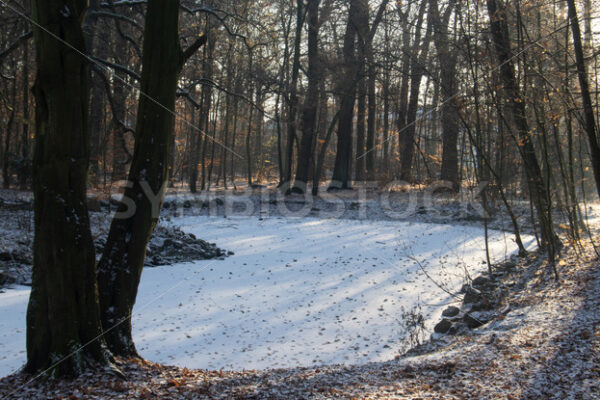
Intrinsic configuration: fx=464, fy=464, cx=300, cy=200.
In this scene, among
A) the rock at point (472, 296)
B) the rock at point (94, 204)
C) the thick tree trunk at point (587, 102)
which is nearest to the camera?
the thick tree trunk at point (587, 102)

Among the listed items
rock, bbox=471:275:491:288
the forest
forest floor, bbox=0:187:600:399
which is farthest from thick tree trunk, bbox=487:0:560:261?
rock, bbox=471:275:491:288

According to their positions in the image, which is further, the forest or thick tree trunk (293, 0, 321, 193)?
thick tree trunk (293, 0, 321, 193)

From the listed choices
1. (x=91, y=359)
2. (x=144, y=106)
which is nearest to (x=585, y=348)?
(x=91, y=359)

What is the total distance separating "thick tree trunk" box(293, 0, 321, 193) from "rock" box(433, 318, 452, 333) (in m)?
14.8

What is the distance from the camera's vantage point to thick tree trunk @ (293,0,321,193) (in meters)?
19.5

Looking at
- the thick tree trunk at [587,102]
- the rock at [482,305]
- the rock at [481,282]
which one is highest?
the thick tree trunk at [587,102]

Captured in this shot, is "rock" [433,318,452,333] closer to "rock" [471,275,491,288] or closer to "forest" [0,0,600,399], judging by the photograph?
"forest" [0,0,600,399]

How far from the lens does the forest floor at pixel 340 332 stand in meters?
3.61

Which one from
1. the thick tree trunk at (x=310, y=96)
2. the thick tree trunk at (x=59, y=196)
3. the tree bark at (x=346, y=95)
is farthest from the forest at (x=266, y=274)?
the tree bark at (x=346, y=95)

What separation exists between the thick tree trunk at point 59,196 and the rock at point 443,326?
4.11 m

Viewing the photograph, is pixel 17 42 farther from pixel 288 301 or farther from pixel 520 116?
pixel 520 116

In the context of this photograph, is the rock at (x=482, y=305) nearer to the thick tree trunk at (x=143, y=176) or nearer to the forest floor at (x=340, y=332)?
the forest floor at (x=340, y=332)

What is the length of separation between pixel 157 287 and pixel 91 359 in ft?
13.4

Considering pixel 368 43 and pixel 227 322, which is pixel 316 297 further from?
pixel 368 43
